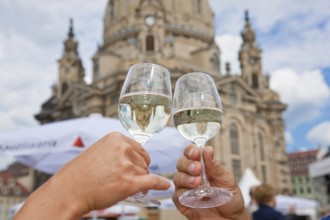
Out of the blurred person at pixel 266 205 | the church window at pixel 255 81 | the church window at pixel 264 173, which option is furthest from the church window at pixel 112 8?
the blurred person at pixel 266 205

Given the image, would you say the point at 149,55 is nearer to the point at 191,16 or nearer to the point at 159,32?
the point at 159,32

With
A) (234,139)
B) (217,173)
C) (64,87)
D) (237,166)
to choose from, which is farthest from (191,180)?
(64,87)

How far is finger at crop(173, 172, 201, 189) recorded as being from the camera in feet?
5.60

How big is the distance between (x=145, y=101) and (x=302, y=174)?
8239cm

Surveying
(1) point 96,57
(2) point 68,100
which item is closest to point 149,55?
(1) point 96,57

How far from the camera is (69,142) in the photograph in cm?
493

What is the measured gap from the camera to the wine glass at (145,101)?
5.40 ft

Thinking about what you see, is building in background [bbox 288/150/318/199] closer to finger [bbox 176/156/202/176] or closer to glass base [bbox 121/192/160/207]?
finger [bbox 176/156/202/176]

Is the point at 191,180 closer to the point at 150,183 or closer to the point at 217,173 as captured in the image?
the point at 217,173

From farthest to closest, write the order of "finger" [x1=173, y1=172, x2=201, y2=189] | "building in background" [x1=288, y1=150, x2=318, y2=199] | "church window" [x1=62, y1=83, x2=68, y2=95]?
"building in background" [x1=288, y1=150, x2=318, y2=199]
"church window" [x1=62, y1=83, x2=68, y2=95]
"finger" [x1=173, y1=172, x2=201, y2=189]

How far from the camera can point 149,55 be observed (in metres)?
29.6

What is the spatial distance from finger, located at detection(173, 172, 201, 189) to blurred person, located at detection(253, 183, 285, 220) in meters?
3.22

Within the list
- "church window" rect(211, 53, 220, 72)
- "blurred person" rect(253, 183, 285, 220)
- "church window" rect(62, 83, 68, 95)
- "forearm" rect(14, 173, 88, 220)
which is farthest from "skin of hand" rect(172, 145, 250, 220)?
"church window" rect(62, 83, 68, 95)

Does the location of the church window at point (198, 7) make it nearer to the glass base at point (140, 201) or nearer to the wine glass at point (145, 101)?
the wine glass at point (145, 101)
